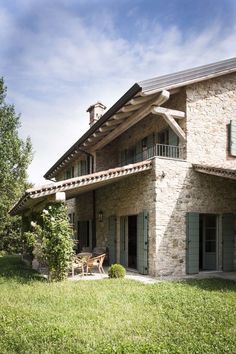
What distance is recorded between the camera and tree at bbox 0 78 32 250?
21.1 m

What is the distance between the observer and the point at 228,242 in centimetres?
1173

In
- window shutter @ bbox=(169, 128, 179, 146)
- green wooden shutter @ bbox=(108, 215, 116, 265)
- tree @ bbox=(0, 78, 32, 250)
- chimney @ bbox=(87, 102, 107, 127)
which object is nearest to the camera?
window shutter @ bbox=(169, 128, 179, 146)

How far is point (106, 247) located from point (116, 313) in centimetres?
809

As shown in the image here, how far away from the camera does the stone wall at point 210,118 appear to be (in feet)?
37.3

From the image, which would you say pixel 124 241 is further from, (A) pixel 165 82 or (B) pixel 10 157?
(B) pixel 10 157

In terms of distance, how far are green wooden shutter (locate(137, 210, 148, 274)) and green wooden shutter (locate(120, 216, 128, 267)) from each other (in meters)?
1.53

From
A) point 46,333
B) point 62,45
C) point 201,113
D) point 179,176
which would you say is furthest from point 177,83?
point 46,333

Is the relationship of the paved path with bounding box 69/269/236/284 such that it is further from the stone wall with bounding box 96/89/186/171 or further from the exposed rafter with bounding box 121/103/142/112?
the exposed rafter with bounding box 121/103/142/112

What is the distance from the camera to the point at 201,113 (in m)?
11.5

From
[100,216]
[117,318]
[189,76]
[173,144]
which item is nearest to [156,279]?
[117,318]

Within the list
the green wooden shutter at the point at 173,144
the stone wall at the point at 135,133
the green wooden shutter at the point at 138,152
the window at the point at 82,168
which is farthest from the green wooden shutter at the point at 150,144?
the window at the point at 82,168

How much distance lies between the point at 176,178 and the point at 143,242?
7.88ft

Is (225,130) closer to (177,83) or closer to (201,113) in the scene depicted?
(201,113)

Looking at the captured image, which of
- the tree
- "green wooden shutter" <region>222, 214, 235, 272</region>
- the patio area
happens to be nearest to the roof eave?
"green wooden shutter" <region>222, 214, 235, 272</region>
